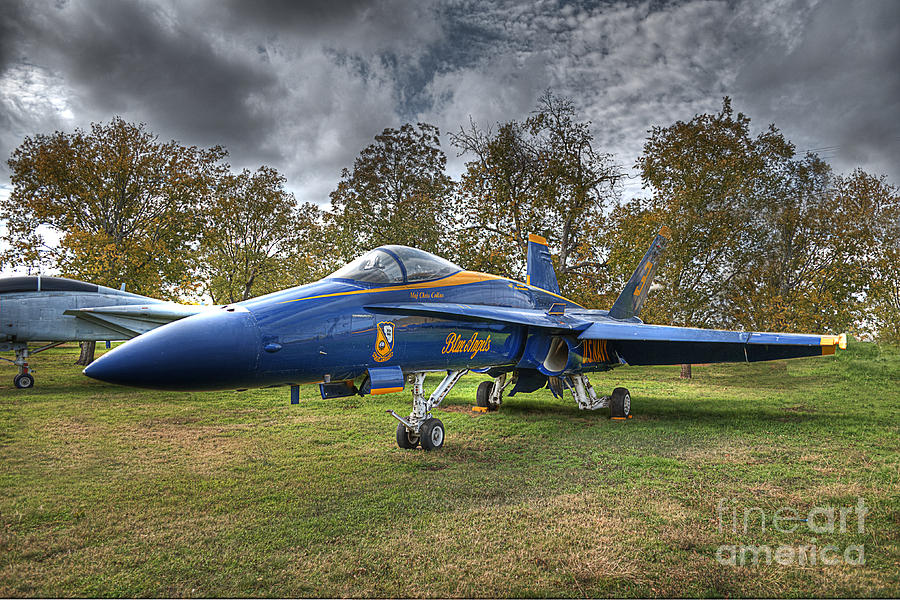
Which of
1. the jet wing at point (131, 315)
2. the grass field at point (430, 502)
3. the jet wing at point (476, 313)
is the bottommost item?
the grass field at point (430, 502)

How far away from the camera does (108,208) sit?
18609 millimetres

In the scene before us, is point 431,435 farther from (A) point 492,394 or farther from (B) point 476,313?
(A) point 492,394

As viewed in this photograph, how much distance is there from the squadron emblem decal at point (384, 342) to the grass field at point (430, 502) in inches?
49.9

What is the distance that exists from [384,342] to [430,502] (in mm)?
1767

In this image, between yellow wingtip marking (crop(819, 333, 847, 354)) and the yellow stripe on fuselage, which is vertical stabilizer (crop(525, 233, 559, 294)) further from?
yellow wingtip marking (crop(819, 333, 847, 354))

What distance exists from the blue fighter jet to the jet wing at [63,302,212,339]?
742 centimetres

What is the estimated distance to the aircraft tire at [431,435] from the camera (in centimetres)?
636

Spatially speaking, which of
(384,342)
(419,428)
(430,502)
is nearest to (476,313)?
(384,342)

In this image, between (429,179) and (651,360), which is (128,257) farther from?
(651,360)

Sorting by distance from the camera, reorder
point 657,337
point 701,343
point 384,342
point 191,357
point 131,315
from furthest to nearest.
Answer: point 131,315, point 701,343, point 657,337, point 384,342, point 191,357

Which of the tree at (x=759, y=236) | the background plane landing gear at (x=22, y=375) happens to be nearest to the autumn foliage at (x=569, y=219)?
the tree at (x=759, y=236)

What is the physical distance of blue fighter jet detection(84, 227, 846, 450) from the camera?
402 centimetres

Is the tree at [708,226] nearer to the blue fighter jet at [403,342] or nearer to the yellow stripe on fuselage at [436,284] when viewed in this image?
the blue fighter jet at [403,342]

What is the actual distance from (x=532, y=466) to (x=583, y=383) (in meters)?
4.13
